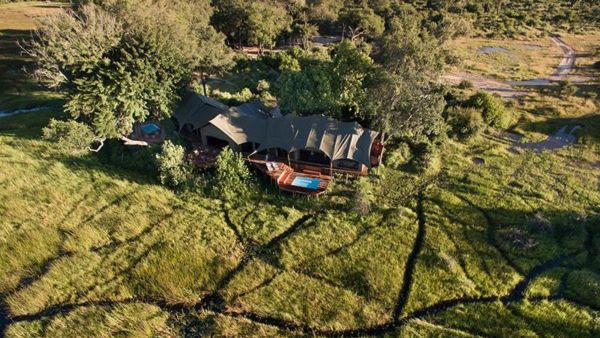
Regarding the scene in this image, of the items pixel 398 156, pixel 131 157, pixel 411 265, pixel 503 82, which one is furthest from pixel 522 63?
pixel 131 157

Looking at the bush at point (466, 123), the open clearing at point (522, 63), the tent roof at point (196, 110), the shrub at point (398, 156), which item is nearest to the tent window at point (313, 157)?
the shrub at point (398, 156)

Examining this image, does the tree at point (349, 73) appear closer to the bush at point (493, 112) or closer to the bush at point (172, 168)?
the bush at point (493, 112)

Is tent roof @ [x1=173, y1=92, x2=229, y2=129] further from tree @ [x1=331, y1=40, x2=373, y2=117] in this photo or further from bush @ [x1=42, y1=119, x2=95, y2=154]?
tree @ [x1=331, y1=40, x2=373, y2=117]

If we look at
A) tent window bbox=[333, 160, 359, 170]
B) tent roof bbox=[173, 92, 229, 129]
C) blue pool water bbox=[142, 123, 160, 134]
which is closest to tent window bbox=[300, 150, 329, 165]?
tent window bbox=[333, 160, 359, 170]

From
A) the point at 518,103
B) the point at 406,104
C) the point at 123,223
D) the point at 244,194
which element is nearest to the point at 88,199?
the point at 123,223

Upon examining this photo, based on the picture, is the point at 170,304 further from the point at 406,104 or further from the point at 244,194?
the point at 406,104
